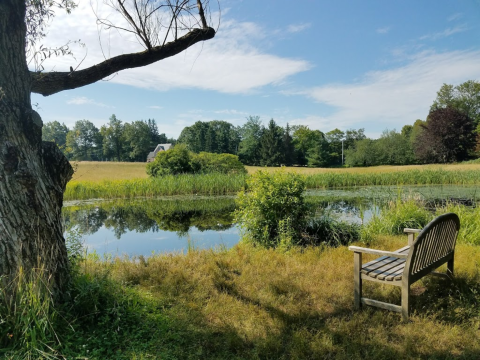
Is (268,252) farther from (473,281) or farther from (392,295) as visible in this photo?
(473,281)

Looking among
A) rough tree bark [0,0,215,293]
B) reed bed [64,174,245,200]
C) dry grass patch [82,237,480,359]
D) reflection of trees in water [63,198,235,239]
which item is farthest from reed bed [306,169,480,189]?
rough tree bark [0,0,215,293]

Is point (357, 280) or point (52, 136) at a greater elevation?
point (52, 136)

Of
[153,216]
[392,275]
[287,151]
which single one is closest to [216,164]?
[153,216]

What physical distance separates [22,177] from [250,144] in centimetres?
5795

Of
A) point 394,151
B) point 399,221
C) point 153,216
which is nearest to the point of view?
point 399,221

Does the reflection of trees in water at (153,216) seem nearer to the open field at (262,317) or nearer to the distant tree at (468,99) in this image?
the open field at (262,317)

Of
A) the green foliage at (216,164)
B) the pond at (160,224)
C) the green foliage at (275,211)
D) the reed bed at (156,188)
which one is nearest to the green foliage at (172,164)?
the green foliage at (216,164)

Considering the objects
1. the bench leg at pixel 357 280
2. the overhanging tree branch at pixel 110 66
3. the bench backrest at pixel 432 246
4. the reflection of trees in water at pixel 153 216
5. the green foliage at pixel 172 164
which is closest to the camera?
the bench backrest at pixel 432 246

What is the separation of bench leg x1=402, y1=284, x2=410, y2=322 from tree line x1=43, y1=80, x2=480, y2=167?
41.2 metres

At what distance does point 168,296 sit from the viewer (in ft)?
12.0

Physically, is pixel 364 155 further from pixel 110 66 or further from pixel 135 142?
pixel 110 66

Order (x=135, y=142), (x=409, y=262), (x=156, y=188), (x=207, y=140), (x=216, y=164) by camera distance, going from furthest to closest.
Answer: (x=135, y=142)
(x=207, y=140)
(x=216, y=164)
(x=156, y=188)
(x=409, y=262)

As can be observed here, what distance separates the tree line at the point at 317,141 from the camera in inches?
1650

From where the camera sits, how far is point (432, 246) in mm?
3230
